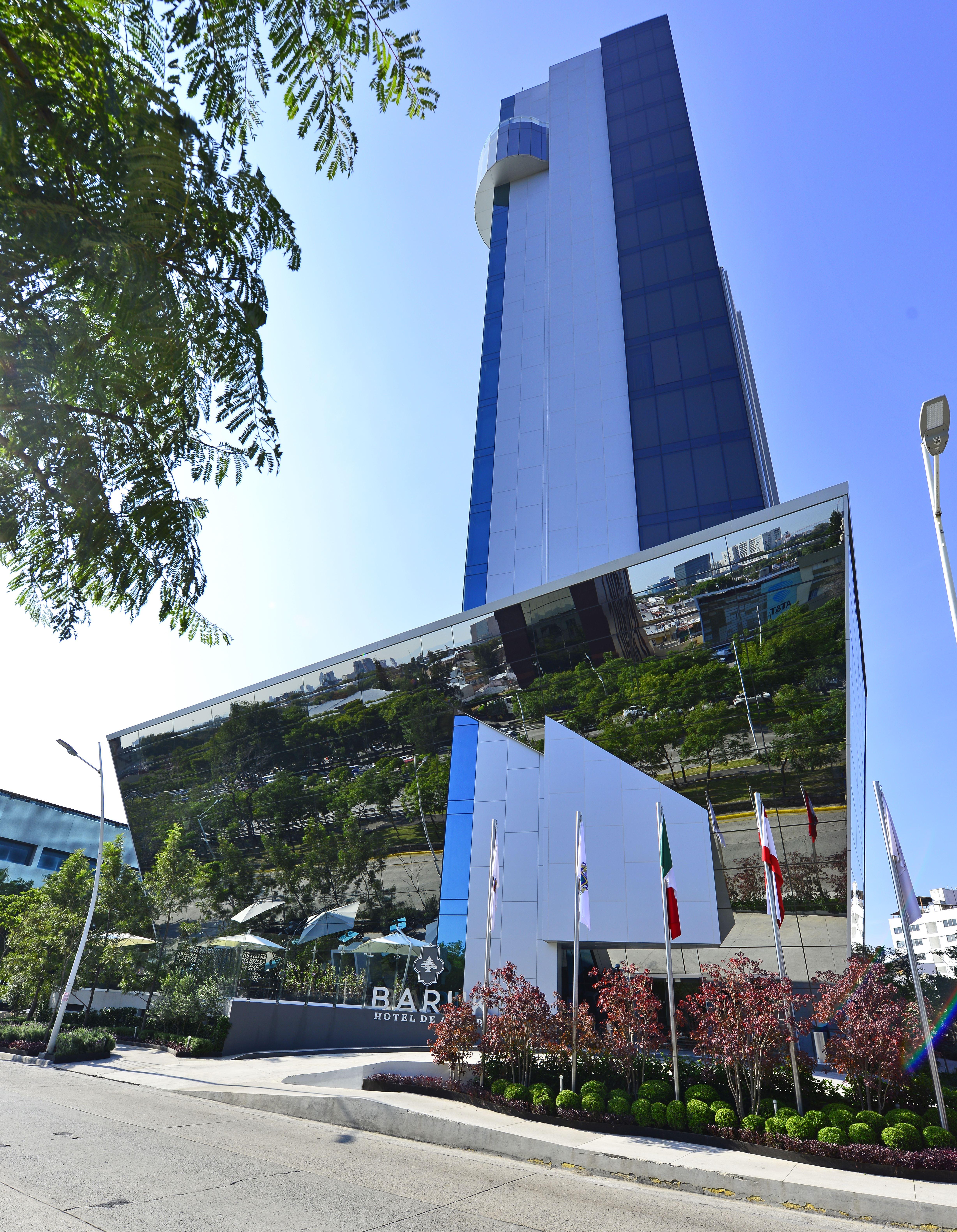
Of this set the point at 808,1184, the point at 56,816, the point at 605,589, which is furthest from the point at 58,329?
the point at 56,816

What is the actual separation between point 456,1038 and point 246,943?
1693 centimetres

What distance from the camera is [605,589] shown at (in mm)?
24891

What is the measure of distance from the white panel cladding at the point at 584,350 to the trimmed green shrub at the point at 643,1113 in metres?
28.8

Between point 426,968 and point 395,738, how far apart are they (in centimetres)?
957

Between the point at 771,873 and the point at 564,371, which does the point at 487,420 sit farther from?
the point at 771,873

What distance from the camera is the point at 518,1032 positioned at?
51.8 feet

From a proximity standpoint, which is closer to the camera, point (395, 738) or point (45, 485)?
point (45, 485)

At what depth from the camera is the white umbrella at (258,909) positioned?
3672cm

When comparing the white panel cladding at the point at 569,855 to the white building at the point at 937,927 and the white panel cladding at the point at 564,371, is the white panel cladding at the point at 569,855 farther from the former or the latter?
the white building at the point at 937,927

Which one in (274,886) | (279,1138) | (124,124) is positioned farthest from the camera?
(274,886)

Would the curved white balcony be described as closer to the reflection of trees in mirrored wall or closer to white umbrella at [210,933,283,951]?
the reflection of trees in mirrored wall

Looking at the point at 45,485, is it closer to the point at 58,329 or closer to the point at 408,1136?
the point at 58,329

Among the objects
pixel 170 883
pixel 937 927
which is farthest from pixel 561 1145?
pixel 937 927

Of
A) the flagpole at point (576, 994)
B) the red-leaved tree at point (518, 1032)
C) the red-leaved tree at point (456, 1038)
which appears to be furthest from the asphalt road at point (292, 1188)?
the flagpole at point (576, 994)
